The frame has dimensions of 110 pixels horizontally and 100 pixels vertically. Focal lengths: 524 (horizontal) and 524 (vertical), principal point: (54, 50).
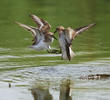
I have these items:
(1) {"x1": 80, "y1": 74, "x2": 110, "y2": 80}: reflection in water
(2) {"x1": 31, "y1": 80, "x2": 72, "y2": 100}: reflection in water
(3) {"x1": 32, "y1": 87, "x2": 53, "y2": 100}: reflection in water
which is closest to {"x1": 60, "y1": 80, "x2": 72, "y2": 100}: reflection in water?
(2) {"x1": 31, "y1": 80, "x2": 72, "y2": 100}: reflection in water

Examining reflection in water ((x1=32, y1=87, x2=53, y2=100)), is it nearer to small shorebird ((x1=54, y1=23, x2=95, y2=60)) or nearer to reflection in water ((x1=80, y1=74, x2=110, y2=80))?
small shorebird ((x1=54, y1=23, x2=95, y2=60))

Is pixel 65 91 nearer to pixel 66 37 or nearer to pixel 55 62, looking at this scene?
pixel 66 37

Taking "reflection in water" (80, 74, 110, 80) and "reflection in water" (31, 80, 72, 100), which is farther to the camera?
"reflection in water" (80, 74, 110, 80)

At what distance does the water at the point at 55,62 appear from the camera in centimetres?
1032

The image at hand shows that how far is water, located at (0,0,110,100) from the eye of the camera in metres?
10.3

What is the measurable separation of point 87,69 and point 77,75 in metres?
0.59

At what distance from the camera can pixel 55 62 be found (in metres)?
13.1

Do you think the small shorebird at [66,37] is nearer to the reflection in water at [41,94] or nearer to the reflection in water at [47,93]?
the reflection in water at [47,93]

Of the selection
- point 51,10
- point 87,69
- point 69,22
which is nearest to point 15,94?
point 87,69

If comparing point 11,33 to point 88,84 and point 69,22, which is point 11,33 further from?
point 88,84

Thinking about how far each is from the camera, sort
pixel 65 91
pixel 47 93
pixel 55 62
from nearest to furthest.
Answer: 1. pixel 47 93
2. pixel 65 91
3. pixel 55 62

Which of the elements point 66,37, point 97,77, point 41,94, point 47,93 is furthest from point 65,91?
point 97,77

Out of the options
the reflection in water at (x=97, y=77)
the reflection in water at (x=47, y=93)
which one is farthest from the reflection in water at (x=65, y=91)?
the reflection in water at (x=97, y=77)

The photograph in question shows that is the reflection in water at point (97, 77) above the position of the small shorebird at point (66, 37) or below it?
below
